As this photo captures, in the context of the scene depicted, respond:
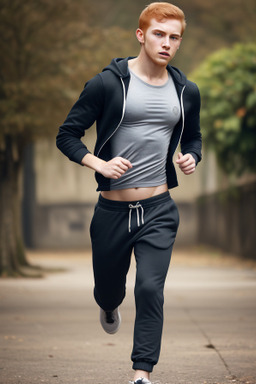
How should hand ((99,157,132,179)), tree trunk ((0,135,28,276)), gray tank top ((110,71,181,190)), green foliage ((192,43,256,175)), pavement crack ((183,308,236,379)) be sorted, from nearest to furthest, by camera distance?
hand ((99,157,132,179))
gray tank top ((110,71,181,190))
pavement crack ((183,308,236,379))
tree trunk ((0,135,28,276))
green foliage ((192,43,256,175))

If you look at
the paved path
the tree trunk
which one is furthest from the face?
the tree trunk

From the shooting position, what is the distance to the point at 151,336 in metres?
4.82

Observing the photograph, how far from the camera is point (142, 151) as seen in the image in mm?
5000

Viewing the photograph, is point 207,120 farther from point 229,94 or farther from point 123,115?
point 123,115

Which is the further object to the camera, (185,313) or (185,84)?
(185,313)

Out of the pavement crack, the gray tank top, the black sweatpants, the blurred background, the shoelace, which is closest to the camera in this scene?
the black sweatpants

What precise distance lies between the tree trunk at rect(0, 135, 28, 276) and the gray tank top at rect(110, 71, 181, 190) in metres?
11.9

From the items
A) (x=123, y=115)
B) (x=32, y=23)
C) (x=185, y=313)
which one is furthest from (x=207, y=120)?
(x=123, y=115)

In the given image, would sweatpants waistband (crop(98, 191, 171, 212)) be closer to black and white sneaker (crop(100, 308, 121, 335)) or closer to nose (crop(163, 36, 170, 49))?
nose (crop(163, 36, 170, 49))

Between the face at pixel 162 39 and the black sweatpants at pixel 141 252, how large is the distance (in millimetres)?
788

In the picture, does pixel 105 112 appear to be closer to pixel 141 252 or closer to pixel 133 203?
pixel 133 203

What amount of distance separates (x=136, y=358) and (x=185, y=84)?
160cm

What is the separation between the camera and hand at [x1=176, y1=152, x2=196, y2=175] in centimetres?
497

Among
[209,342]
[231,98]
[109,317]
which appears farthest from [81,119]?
[231,98]
